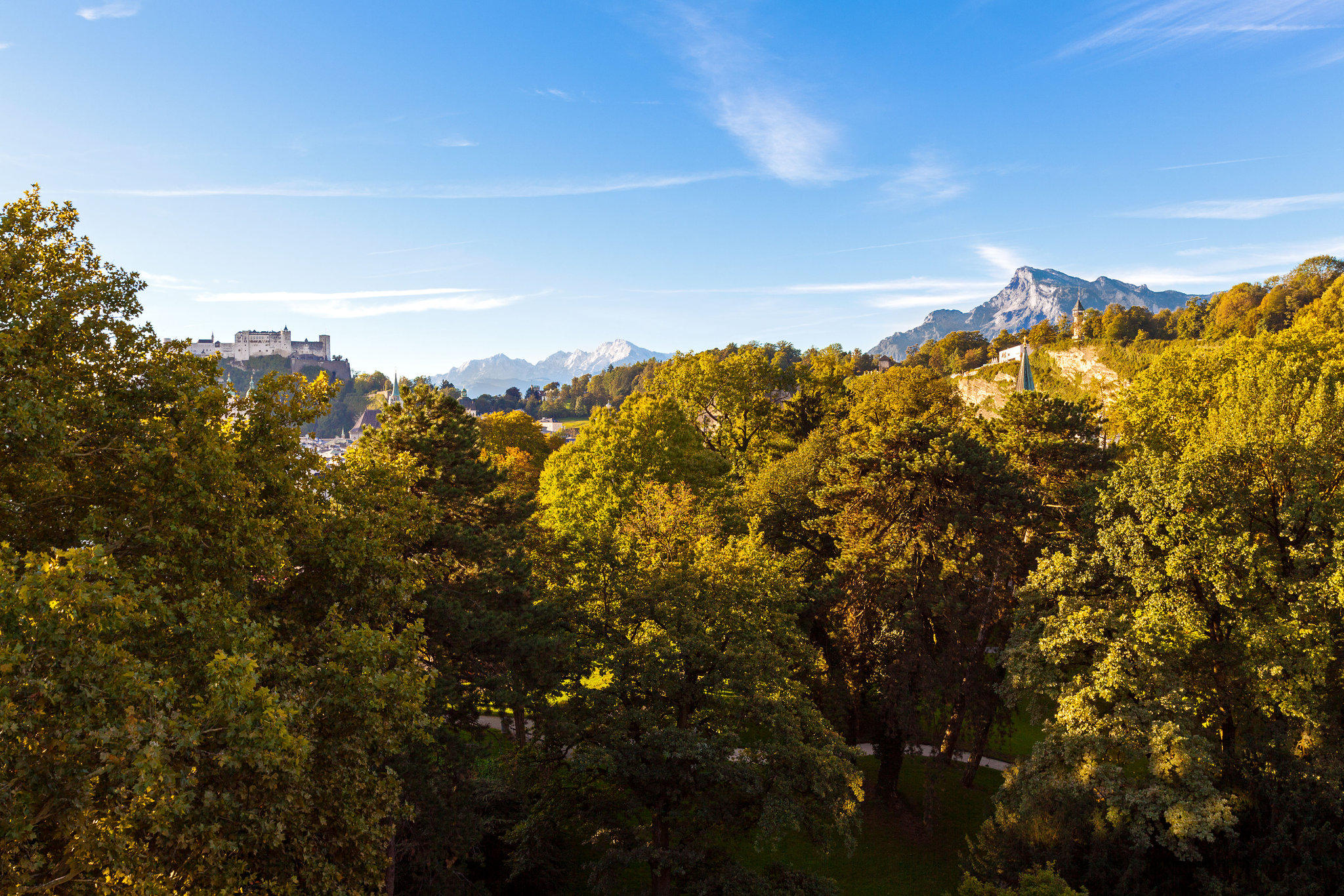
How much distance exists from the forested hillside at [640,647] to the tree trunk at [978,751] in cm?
29

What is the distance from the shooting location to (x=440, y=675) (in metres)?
17.6

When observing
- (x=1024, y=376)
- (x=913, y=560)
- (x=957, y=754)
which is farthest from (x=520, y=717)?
(x=1024, y=376)

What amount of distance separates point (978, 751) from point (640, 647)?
17.6 metres

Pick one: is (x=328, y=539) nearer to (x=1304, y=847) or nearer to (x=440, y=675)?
(x=440, y=675)

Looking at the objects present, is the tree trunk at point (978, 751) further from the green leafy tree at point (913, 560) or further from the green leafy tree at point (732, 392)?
the green leafy tree at point (732, 392)

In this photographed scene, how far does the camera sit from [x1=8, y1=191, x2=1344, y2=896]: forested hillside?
9.25 metres

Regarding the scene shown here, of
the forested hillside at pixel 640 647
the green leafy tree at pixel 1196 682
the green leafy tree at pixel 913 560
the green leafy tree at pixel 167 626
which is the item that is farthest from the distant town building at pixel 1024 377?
the green leafy tree at pixel 167 626

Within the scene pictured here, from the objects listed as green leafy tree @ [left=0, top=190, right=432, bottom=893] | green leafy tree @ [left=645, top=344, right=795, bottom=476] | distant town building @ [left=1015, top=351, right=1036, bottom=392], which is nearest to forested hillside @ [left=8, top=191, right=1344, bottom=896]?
green leafy tree @ [left=0, top=190, right=432, bottom=893]

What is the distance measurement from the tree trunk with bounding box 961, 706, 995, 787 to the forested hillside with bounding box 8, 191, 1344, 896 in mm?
292

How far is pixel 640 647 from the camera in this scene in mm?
19453

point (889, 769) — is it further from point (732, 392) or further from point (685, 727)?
point (732, 392)

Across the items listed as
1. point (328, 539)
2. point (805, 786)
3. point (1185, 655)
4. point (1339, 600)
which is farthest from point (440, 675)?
point (1339, 600)

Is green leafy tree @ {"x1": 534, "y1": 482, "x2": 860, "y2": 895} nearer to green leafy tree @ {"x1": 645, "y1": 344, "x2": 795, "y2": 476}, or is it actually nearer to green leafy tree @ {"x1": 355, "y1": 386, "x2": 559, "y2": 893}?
green leafy tree @ {"x1": 355, "y1": 386, "x2": 559, "y2": 893}

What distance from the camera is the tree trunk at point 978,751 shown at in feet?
93.5
